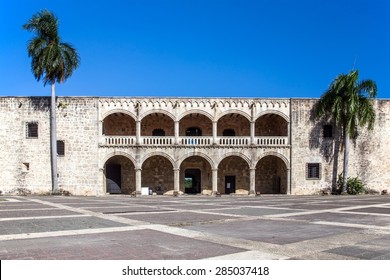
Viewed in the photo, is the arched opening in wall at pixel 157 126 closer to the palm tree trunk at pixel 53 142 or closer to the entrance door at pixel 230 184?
the entrance door at pixel 230 184

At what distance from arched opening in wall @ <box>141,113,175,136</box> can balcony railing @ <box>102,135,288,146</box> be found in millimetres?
2867

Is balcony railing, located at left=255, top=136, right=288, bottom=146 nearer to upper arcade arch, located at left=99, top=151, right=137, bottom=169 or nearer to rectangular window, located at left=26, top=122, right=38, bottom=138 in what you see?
upper arcade arch, located at left=99, top=151, right=137, bottom=169

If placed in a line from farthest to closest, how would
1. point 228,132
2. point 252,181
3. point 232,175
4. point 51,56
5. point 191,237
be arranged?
point 228,132 < point 232,175 < point 252,181 < point 51,56 < point 191,237

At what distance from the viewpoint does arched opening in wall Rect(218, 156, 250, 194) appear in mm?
32375

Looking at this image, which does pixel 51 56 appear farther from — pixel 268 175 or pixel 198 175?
pixel 268 175

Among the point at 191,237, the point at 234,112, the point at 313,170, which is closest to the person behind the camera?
the point at 191,237

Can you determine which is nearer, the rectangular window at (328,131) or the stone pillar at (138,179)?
the stone pillar at (138,179)

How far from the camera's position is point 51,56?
2702 cm

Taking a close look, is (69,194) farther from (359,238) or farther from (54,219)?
(359,238)

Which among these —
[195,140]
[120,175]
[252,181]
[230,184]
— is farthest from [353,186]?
[120,175]

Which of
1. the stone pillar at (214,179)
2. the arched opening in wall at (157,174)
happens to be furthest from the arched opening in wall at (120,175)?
the stone pillar at (214,179)

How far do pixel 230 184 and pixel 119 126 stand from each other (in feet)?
35.3

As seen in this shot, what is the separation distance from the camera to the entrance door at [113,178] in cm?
3150

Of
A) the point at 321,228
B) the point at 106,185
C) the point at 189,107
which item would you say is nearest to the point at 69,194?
the point at 106,185
